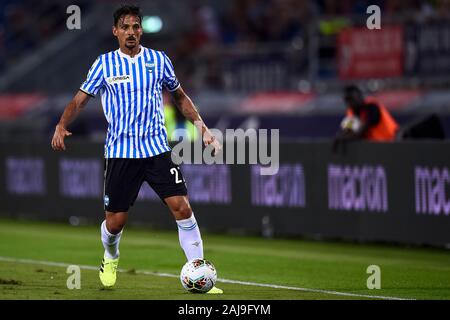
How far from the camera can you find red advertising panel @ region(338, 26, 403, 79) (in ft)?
69.9

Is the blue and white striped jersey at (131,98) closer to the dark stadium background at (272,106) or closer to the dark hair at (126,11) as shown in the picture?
the dark hair at (126,11)

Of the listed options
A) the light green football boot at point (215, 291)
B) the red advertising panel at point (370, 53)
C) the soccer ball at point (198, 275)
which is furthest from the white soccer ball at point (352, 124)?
the soccer ball at point (198, 275)

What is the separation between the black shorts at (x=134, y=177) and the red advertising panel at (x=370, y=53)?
11405 mm

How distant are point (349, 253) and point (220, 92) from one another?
438 inches

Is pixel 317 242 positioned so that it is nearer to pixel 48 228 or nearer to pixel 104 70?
pixel 48 228

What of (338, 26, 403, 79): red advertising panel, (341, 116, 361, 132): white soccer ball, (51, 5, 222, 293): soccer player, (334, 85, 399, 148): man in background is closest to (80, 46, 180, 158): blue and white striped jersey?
(51, 5, 222, 293): soccer player

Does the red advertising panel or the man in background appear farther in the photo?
the red advertising panel

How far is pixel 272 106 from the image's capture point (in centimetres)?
2422

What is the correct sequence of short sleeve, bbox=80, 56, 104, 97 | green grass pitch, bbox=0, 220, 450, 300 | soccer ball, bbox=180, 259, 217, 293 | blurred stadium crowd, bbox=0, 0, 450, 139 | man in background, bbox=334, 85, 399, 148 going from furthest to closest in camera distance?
1. blurred stadium crowd, bbox=0, 0, 450, 139
2. man in background, bbox=334, 85, 399, 148
3. green grass pitch, bbox=0, 220, 450, 300
4. short sleeve, bbox=80, 56, 104, 97
5. soccer ball, bbox=180, 259, 217, 293

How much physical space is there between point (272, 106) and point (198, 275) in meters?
14.1

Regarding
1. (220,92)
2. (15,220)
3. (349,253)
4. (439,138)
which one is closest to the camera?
(349,253)

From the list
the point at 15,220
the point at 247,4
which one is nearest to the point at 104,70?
the point at 15,220

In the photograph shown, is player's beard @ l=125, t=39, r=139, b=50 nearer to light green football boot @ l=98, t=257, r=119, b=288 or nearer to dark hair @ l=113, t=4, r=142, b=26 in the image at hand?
dark hair @ l=113, t=4, r=142, b=26

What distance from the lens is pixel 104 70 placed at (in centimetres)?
1050
